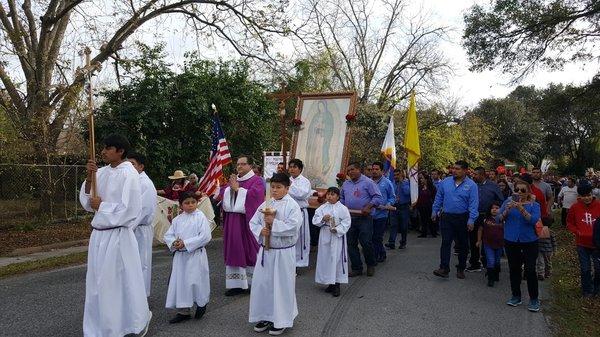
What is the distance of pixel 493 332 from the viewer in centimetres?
564

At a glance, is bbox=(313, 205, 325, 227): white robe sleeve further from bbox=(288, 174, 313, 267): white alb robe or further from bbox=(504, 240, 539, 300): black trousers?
bbox=(504, 240, 539, 300): black trousers

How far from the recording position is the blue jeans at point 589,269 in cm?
716

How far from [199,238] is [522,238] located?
4.01 m

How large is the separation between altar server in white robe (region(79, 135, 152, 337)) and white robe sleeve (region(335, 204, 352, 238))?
3180 millimetres

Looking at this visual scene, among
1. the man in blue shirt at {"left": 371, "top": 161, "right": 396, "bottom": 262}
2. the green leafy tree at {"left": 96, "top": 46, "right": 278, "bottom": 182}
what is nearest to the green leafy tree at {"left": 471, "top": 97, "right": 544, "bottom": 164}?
the green leafy tree at {"left": 96, "top": 46, "right": 278, "bottom": 182}

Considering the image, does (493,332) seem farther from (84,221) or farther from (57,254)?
(84,221)

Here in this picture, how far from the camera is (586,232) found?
7117 mm

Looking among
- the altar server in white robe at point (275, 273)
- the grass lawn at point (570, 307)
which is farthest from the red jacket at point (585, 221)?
the altar server in white robe at point (275, 273)

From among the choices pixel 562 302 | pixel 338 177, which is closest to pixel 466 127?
pixel 338 177

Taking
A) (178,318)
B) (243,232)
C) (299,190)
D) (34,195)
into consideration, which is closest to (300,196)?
(299,190)

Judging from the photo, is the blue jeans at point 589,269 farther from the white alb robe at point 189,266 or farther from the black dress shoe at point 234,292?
the white alb robe at point 189,266

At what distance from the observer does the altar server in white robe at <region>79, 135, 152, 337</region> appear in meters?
4.77

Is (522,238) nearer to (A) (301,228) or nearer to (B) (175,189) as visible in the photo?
(A) (301,228)

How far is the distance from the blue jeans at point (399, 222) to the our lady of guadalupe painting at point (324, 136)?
1.97m
